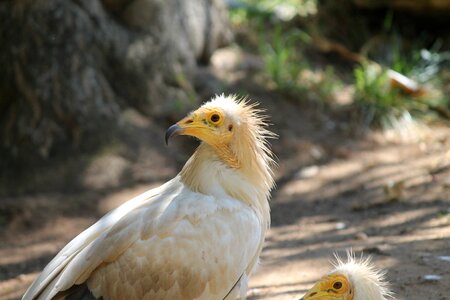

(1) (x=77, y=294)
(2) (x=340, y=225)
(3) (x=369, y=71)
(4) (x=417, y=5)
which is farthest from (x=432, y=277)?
(4) (x=417, y=5)

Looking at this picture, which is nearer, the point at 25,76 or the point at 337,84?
the point at 25,76

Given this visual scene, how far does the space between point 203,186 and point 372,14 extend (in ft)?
24.3

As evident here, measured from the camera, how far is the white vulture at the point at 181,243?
3.66m

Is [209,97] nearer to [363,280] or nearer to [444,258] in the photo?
[444,258]

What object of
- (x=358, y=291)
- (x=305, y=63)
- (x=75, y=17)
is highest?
(x=305, y=63)

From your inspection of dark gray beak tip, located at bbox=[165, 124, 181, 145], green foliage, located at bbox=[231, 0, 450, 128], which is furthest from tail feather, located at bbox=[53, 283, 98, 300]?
green foliage, located at bbox=[231, 0, 450, 128]

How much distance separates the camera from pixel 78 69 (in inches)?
285

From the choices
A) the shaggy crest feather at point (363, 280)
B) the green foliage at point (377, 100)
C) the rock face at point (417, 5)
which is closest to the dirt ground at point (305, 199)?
the green foliage at point (377, 100)

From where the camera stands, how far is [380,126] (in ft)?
28.8

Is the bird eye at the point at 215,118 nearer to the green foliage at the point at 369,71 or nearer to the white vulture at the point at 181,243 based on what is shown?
the white vulture at the point at 181,243

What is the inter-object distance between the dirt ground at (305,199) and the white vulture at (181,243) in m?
0.82

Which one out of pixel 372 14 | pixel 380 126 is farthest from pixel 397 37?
pixel 380 126

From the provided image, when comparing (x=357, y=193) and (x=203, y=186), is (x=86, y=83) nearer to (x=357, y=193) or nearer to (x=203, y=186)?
(x=357, y=193)

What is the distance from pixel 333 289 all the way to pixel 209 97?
4880 millimetres
